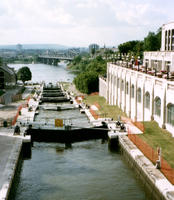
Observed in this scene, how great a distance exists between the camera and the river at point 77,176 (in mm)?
28500

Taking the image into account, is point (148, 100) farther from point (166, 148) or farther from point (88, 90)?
point (88, 90)

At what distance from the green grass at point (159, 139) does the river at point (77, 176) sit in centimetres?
387

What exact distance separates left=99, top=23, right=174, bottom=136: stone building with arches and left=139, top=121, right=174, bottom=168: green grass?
824 mm

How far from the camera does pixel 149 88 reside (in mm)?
46156

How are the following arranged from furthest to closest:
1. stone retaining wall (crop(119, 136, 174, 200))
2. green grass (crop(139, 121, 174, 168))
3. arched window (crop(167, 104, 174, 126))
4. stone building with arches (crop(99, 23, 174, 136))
Result: stone building with arches (crop(99, 23, 174, 136))
arched window (crop(167, 104, 174, 126))
green grass (crop(139, 121, 174, 168))
stone retaining wall (crop(119, 136, 174, 200))

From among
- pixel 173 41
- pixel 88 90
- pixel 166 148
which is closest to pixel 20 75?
pixel 88 90

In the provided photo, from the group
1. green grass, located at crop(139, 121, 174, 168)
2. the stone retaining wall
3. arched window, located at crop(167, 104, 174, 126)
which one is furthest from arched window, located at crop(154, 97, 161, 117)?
the stone retaining wall

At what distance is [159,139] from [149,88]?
960cm

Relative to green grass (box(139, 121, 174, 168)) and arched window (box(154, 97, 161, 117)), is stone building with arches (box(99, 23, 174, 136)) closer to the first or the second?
arched window (box(154, 97, 161, 117))

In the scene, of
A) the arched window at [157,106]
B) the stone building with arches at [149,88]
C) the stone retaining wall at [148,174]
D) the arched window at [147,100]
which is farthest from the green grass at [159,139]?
the arched window at [147,100]

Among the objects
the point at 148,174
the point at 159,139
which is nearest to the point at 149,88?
the point at 159,139

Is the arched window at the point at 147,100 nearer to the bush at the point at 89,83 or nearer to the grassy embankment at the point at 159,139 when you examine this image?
the grassy embankment at the point at 159,139

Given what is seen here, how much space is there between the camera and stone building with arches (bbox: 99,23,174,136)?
4069cm

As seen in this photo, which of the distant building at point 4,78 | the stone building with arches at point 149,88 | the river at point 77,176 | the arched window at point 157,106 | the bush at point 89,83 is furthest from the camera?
the distant building at point 4,78
